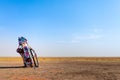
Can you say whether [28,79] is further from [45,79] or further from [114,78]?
→ [114,78]

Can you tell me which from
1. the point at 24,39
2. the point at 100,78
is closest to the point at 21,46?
the point at 24,39

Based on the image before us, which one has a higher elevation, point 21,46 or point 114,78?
point 21,46

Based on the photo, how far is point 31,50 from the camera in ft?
106

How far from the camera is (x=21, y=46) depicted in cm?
3256

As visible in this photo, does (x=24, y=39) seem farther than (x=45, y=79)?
Yes

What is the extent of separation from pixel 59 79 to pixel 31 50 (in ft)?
41.8

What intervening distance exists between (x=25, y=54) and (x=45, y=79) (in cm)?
1281

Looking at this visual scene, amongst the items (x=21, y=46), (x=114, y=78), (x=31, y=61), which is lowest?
(x=114, y=78)

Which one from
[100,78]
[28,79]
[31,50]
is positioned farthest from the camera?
[31,50]

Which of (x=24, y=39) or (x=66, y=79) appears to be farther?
(x=24, y=39)

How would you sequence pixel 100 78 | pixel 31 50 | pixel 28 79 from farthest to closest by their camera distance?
1. pixel 31 50
2. pixel 100 78
3. pixel 28 79

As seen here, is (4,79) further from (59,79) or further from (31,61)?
(31,61)

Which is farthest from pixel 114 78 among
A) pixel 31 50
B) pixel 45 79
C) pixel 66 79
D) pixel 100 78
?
pixel 31 50

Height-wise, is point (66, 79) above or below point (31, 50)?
below
